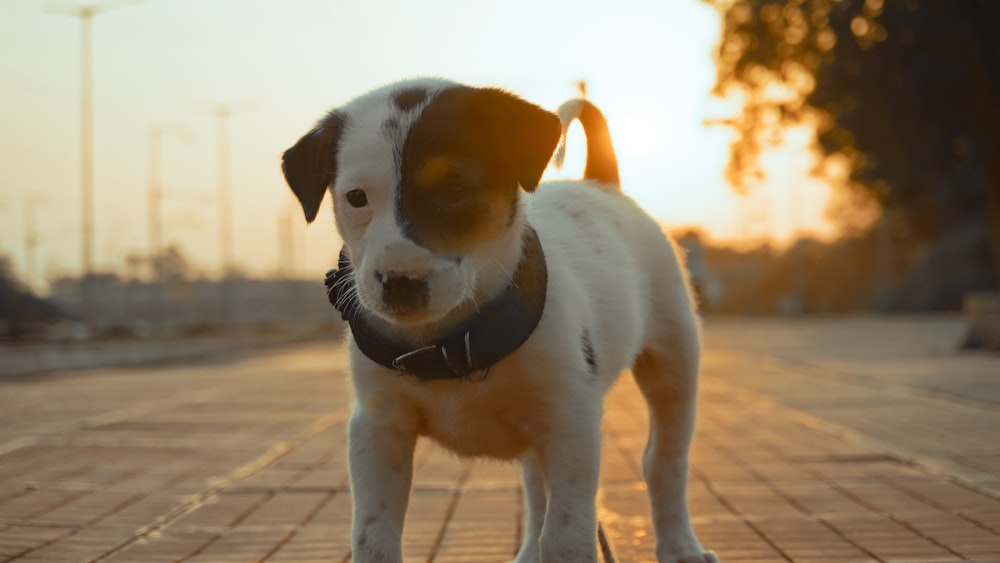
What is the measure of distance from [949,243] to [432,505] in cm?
6094

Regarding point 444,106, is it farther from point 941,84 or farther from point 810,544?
point 941,84

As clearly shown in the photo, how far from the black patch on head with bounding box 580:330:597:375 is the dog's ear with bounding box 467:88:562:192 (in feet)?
1.86

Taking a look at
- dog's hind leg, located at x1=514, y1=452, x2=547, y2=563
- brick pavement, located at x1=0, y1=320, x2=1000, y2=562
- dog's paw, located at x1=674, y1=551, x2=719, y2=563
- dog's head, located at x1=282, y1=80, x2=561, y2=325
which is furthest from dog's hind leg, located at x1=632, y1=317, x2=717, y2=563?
dog's head, located at x1=282, y1=80, x2=561, y2=325

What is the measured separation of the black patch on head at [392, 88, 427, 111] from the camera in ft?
11.5

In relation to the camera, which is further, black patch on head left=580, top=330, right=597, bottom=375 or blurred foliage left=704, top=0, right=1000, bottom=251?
blurred foliage left=704, top=0, right=1000, bottom=251

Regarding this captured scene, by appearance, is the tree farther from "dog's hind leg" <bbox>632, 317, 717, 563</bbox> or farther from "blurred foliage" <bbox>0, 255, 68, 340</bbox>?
"blurred foliage" <bbox>0, 255, 68, 340</bbox>

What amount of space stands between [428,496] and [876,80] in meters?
20.7

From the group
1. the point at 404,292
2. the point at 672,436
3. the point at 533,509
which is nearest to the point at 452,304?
the point at 404,292

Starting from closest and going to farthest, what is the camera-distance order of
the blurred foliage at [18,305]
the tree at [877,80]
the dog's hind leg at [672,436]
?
the dog's hind leg at [672,436]
the tree at [877,80]
the blurred foliage at [18,305]

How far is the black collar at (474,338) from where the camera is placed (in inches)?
138

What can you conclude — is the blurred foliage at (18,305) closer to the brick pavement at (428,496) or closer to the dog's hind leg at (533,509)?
the brick pavement at (428,496)

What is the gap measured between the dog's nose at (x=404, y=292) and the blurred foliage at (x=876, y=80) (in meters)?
21.6

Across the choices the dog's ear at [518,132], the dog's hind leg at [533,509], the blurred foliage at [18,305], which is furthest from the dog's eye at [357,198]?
the blurred foliage at [18,305]

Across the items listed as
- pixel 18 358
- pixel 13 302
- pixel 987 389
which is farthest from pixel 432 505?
pixel 13 302
